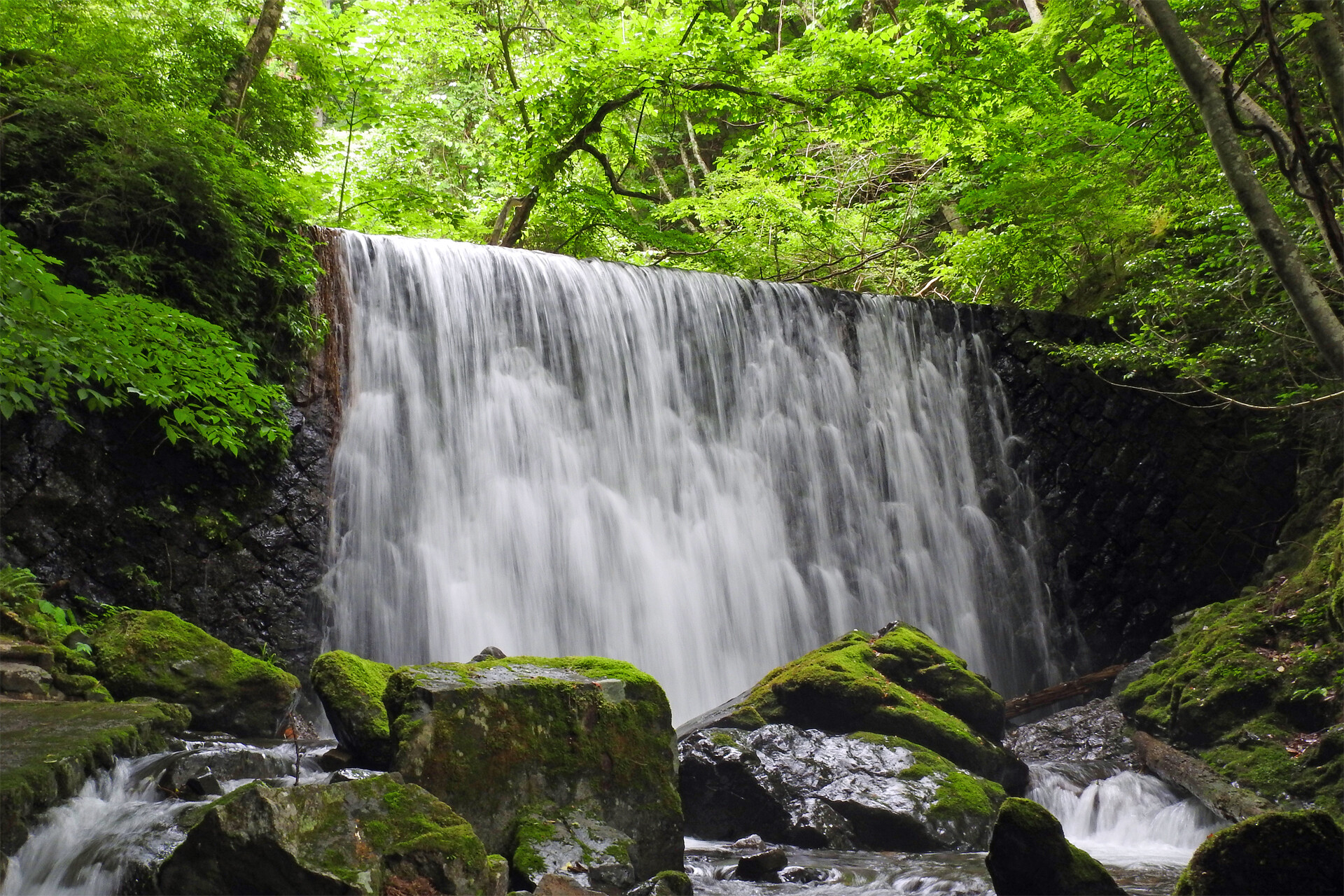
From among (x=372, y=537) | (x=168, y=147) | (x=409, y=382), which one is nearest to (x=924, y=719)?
(x=372, y=537)

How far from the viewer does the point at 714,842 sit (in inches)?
238

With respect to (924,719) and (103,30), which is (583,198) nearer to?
(103,30)

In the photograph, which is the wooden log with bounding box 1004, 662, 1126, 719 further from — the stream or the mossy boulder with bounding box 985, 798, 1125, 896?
the mossy boulder with bounding box 985, 798, 1125, 896

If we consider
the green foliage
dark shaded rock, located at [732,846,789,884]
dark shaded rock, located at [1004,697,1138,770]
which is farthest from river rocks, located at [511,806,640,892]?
dark shaded rock, located at [1004,697,1138,770]

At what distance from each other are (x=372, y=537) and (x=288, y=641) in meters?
1.17

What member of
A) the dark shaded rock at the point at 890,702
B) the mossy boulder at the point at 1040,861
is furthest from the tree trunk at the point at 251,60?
the mossy boulder at the point at 1040,861

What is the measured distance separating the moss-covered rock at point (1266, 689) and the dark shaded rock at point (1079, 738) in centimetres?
23

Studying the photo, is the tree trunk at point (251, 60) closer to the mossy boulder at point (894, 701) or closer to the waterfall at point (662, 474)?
the waterfall at point (662, 474)

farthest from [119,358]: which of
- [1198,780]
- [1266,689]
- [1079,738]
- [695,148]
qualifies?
[695,148]

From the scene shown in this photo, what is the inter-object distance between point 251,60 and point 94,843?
8969 millimetres

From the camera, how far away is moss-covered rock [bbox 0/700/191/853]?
349 cm

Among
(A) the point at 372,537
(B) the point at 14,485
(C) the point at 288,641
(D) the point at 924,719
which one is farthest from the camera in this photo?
(A) the point at 372,537

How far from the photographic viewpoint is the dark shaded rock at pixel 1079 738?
815 cm

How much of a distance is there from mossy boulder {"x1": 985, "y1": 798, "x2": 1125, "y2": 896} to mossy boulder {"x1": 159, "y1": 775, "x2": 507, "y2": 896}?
257 centimetres
